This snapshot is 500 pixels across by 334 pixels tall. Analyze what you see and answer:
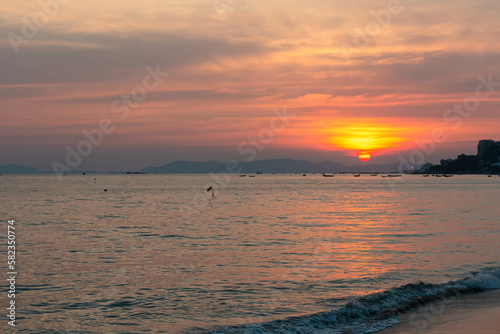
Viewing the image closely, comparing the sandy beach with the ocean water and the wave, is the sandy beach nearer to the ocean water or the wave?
the wave

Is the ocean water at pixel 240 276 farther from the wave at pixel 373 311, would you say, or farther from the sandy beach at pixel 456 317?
the sandy beach at pixel 456 317

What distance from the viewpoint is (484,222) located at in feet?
194

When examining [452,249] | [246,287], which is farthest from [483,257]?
[246,287]

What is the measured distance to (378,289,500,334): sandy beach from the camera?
18.4m

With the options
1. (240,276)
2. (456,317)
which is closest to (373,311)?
(456,317)

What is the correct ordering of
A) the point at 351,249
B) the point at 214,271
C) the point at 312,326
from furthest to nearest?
1. the point at 351,249
2. the point at 214,271
3. the point at 312,326

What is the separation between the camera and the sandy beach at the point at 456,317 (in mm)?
18375

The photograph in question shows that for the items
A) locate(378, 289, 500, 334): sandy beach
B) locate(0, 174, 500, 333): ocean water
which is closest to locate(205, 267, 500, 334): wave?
locate(0, 174, 500, 333): ocean water

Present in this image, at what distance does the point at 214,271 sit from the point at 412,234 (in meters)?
26.9

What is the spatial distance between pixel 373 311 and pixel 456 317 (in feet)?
11.6

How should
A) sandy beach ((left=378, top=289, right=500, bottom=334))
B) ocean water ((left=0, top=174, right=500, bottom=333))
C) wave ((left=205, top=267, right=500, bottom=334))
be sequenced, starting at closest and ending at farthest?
sandy beach ((left=378, top=289, right=500, bottom=334)) → wave ((left=205, top=267, right=500, bottom=334)) → ocean water ((left=0, top=174, right=500, bottom=333))

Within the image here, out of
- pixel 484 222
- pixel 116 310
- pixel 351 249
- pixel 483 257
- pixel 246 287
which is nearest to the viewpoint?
pixel 116 310

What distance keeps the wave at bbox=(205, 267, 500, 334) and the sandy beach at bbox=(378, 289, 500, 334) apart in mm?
612

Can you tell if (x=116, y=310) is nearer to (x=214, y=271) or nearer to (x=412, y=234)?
(x=214, y=271)
